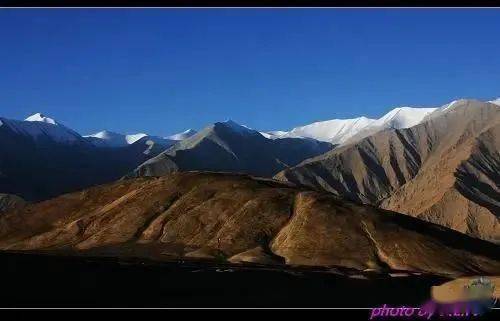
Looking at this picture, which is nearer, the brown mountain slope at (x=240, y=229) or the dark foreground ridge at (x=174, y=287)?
the dark foreground ridge at (x=174, y=287)

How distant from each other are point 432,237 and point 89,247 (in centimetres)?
5660

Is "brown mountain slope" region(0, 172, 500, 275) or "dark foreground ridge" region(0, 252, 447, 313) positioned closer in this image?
"dark foreground ridge" region(0, 252, 447, 313)

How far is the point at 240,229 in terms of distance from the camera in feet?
392

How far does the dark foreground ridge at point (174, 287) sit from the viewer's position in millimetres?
54875

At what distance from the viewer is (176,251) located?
4368 inches

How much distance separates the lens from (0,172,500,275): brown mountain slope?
108 meters

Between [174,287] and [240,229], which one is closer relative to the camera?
[174,287]

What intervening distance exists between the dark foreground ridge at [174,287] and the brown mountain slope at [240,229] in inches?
1175

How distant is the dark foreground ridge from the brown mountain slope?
1175 inches

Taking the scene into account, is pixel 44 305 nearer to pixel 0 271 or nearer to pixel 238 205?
pixel 0 271

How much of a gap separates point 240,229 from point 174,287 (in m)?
56.8

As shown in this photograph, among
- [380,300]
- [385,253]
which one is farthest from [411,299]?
[385,253]

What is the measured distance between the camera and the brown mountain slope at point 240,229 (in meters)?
108

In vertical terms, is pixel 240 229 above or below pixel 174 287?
below
